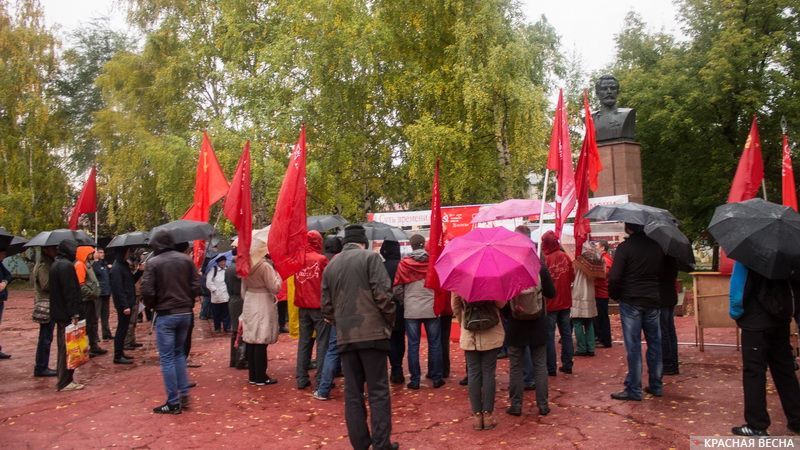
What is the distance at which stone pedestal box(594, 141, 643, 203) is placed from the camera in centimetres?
1585

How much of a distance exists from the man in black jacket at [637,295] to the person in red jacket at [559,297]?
4.59 feet

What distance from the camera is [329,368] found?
26.0 feet

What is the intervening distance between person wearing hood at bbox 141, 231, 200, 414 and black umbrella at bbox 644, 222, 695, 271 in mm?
5280

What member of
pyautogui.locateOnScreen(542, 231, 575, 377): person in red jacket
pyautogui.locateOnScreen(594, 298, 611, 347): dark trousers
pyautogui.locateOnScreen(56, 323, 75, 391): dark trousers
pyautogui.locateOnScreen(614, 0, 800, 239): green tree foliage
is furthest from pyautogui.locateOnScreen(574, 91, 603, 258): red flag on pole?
pyautogui.locateOnScreen(614, 0, 800, 239): green tree foliage

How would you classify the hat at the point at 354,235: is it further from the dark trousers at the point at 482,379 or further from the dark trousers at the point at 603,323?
the dark trousers at the point at 603,323

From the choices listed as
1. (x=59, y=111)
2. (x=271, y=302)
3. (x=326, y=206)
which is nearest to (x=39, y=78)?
(x=59, y=111)

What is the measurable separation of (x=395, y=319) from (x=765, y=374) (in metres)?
3.45

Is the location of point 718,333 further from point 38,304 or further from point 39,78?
point 39,78

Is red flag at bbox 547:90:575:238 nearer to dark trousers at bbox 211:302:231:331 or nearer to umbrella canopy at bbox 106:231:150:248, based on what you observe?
umbrella canopy at bbox 106:231:150:248

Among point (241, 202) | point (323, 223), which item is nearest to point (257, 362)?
point (241, 202)

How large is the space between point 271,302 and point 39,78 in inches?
1161

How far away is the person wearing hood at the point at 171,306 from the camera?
729 centimetres

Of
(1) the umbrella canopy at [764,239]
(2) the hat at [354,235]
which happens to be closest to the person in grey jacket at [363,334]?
(2) the hat at [354,235]

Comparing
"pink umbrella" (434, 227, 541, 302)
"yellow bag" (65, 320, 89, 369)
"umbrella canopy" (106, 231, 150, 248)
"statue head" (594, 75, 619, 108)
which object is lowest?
"yellow bag" (65, 320, 89, 369)
